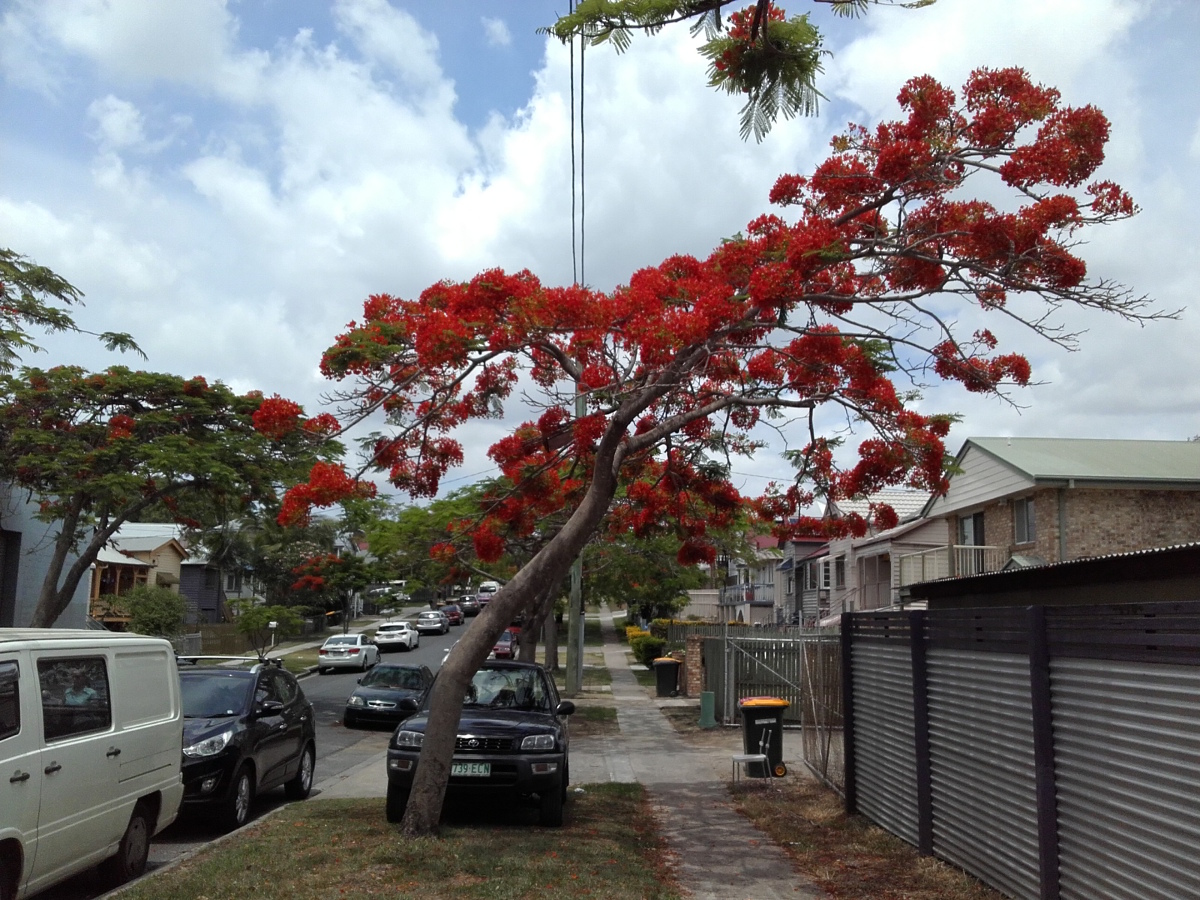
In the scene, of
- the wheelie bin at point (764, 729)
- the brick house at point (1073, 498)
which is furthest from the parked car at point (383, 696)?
the brick house at point (1073, 498)

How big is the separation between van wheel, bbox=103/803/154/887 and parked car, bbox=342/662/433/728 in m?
12.1

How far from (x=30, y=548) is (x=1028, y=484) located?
23.3 meters

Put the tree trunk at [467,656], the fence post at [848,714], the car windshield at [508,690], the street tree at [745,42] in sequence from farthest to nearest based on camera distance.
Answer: the car windshield at [508,690], the fence post at [848,714], the tree trunk at [467,656], the street tree at [745,42]

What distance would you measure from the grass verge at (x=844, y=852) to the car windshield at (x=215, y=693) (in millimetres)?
5649

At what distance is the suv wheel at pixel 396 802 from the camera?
9.89 m

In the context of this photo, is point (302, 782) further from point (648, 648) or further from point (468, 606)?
point (468, 606)

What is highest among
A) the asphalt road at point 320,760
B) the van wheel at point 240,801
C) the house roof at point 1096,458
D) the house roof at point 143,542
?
the house roof at point 1096,458

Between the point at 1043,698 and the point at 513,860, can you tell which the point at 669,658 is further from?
the point at 1043,698

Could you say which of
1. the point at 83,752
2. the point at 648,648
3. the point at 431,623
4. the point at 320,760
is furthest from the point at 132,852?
the point at 431,623

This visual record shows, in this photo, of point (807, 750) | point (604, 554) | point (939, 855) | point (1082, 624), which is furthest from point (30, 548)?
point (1082, 624)

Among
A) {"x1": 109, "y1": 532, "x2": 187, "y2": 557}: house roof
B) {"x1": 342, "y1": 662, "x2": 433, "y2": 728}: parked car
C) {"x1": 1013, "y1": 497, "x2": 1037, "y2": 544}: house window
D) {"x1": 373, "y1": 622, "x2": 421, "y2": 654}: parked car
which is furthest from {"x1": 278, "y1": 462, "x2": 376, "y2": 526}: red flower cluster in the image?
{"x1": 109, "y1": 532, "x2": 187, "y2": 557}: house roof

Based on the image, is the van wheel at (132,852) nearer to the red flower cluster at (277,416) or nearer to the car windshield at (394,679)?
the red flower cluster at (277,416)

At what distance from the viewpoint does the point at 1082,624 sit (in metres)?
6.01

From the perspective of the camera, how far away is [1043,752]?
20.7ft
